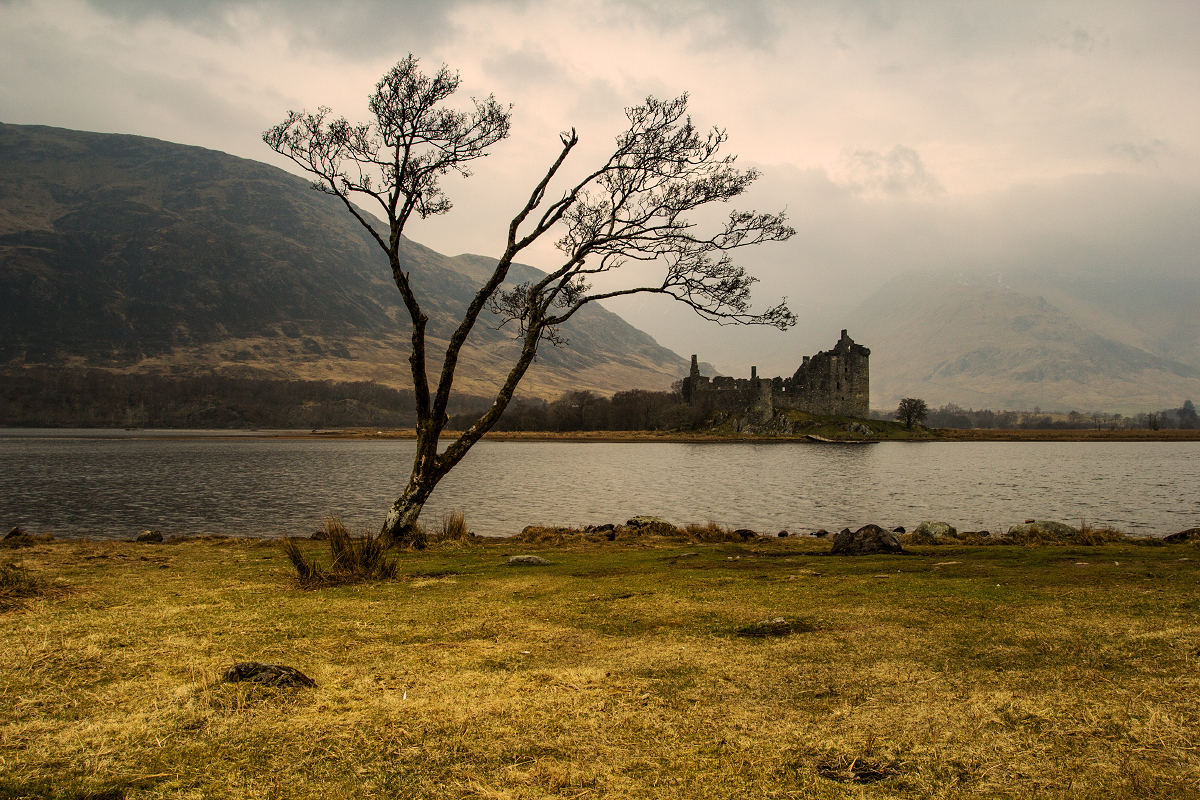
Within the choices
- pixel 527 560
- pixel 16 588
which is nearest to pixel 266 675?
pixel 16 588

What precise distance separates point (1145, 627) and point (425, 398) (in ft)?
41.0

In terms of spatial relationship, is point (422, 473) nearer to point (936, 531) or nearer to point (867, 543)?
point (867, 543)

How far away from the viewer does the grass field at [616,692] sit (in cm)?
320

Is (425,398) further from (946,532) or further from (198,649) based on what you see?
(946,532)

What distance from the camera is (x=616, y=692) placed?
4.42 metres

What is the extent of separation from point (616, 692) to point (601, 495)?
1241 inches

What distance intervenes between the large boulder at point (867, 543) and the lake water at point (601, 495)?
9.64 m

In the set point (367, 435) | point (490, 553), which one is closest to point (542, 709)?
point (490, 553)

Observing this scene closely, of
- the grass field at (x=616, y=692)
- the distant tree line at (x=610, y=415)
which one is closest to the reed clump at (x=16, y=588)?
the grass field at (x=616, y=692)

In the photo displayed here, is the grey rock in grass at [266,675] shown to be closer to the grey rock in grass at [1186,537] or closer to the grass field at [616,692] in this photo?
the grass field at [616,692]

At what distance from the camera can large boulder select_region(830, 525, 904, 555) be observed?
12.1 meters

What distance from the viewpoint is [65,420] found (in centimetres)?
17662

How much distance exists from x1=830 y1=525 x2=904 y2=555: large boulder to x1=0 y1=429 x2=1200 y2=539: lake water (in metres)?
9.64

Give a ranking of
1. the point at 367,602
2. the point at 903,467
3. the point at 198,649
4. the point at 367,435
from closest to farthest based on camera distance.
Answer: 1. the point at 198,649
2. the point at 367,602
3. the point at 903,467
4. the point at 367,435
